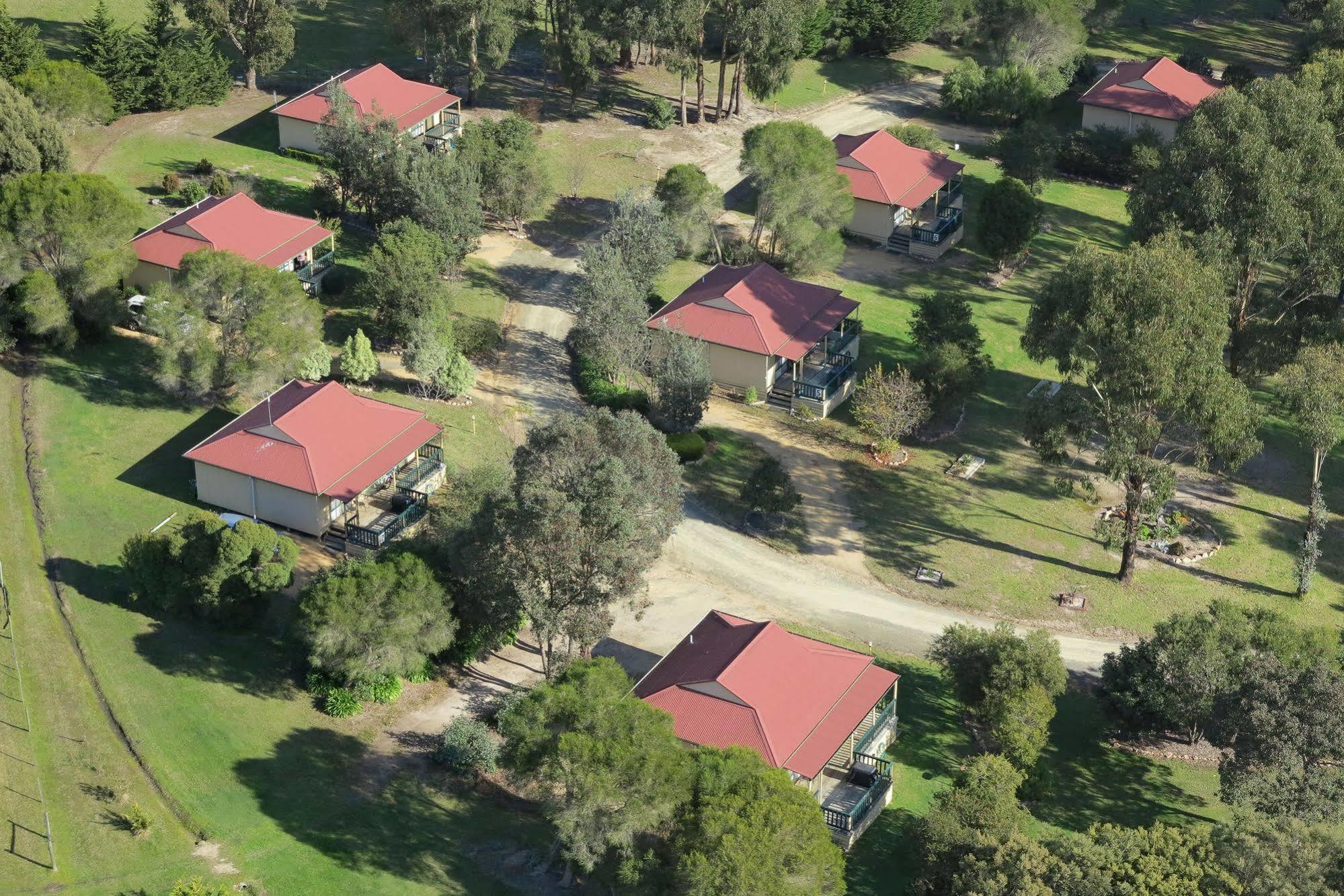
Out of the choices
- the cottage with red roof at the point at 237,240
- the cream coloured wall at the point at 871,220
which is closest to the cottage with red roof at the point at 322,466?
the cottage with red roof at the point at 237,240

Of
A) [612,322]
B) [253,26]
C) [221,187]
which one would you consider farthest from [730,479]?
[253,26]

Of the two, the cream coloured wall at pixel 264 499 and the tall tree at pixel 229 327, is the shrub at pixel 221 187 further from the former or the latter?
the cream coloured wall at pixel 264 499

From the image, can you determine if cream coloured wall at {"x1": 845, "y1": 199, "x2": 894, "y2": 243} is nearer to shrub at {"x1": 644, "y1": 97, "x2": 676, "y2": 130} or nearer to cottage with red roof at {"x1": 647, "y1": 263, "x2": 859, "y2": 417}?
cottage with red roof at {"x1": 647, "y1": 263, "x2": 859, "y2": 417}

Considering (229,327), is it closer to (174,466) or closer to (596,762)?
(174,466)

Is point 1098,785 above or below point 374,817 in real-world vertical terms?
below

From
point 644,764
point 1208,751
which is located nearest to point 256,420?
point 644,764

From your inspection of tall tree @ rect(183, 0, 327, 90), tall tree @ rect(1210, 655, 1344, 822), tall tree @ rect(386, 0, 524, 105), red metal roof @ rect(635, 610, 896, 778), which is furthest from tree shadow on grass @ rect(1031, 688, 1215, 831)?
tall tree @ rect(183, 0, 327, 90)

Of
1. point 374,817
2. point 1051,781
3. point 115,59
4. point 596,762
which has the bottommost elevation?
point 1051,781
